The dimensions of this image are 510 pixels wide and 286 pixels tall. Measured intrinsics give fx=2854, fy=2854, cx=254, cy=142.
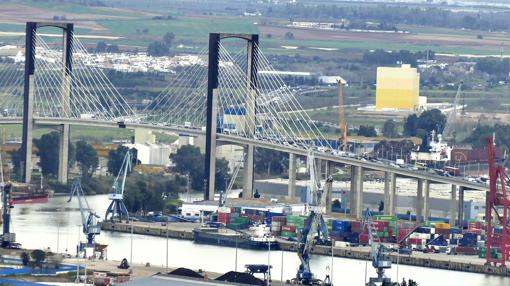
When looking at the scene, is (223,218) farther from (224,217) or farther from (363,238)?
(363,238)

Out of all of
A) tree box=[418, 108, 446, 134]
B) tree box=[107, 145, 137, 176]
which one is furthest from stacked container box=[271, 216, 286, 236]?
tree box=[418, 108, 446, 134]

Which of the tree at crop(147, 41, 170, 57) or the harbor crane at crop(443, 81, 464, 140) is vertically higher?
the tree at crop(147, 41, 170, 57)

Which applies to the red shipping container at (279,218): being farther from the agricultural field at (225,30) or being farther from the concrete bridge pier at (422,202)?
the agricultural field at (225,30)

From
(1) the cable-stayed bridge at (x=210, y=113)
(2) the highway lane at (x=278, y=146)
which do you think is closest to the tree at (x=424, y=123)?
(1) the cable-stayed bridge at (x=210, y=113)

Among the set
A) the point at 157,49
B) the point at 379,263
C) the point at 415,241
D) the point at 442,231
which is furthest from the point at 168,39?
the point at 379,263

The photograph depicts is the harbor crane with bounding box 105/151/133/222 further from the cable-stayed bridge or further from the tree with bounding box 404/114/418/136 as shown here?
the tree with bounding box 404/114/418/136

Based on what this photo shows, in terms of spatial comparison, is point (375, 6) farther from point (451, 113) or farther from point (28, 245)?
point (28, 245)
